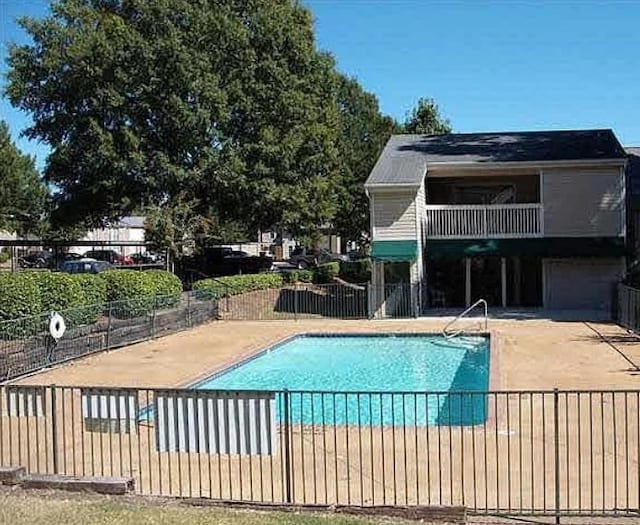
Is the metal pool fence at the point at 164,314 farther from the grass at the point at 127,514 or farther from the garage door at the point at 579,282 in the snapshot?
the grass at the point at 127,514

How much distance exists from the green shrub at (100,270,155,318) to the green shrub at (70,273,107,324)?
1.31ft

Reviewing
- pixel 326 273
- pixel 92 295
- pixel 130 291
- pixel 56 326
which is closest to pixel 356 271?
pixel 326 273

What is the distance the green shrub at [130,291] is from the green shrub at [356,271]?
1858 centimetres

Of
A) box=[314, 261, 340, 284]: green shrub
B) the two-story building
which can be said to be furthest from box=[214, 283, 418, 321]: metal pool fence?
box=[314, 261, 340, 284]: green shrub

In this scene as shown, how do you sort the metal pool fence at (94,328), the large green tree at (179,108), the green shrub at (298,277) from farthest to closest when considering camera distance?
the green shrub at (298,277) < the large green tree at (179,108) < the metal pool fence at (94,328)

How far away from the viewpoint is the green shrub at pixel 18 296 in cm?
1952

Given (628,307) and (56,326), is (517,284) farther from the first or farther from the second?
(56,326)

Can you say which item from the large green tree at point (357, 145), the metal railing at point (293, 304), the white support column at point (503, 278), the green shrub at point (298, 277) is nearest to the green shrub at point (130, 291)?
the metal railing at point (293, 304)

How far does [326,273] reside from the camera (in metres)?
40.1

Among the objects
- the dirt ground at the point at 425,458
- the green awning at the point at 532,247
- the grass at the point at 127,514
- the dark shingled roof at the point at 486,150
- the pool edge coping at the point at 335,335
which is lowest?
the pool edge coping at the point at 335,335

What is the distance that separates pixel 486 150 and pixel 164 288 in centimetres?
1402

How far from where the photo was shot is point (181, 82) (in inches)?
1389

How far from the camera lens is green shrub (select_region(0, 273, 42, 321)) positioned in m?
19.5

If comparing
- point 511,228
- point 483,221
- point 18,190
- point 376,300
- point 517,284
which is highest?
point 18,190
